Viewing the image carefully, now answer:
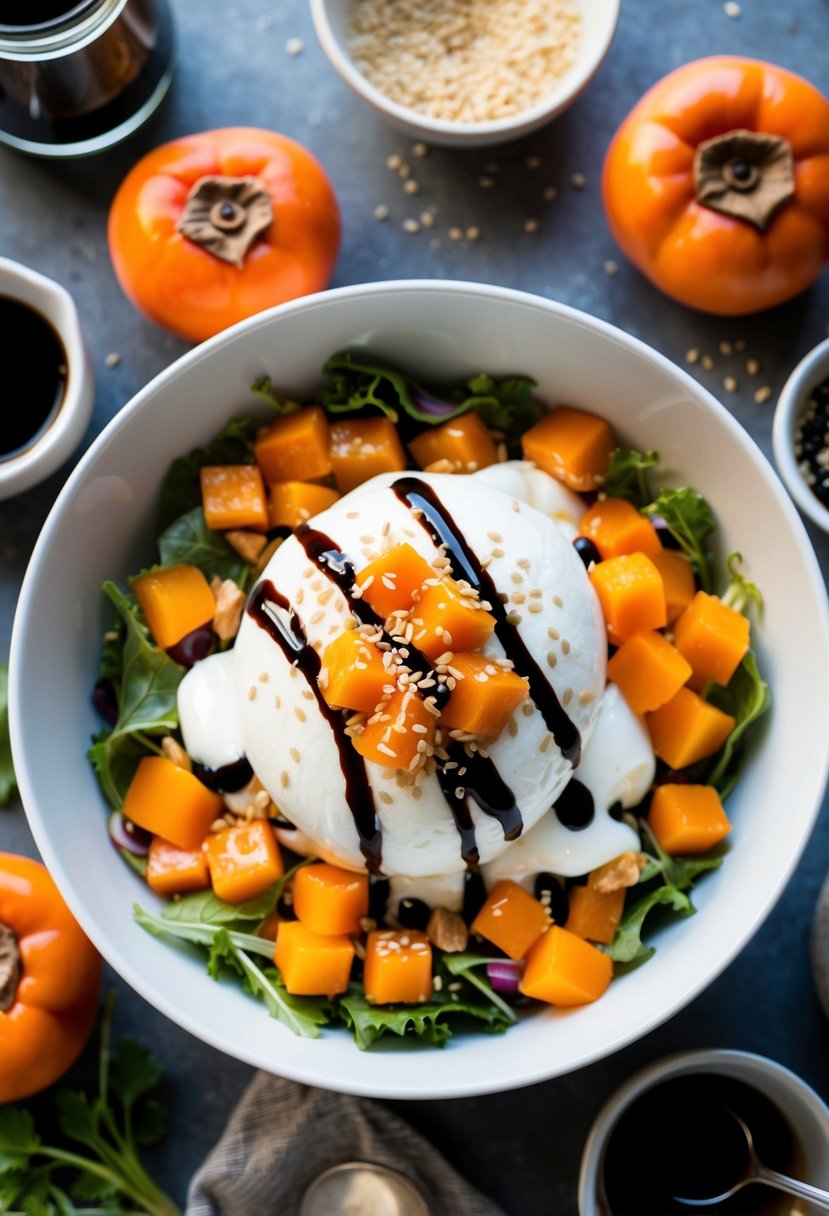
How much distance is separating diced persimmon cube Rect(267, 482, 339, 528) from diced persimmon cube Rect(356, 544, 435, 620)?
41 centimetres

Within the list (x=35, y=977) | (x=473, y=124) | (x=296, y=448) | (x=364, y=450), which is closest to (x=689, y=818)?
(x=364, y=450)

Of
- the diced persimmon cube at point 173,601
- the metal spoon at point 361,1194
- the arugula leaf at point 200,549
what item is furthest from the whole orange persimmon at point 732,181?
the metal spoon at point 361,1194

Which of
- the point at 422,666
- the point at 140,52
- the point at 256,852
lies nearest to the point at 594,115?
the point at 140,52

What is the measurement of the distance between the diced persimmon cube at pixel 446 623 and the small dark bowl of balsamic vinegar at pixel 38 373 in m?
1.05

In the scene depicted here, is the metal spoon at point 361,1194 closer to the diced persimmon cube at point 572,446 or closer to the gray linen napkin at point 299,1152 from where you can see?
the gray linen napkin at point 299,1152

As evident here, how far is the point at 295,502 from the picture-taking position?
2.54 metres

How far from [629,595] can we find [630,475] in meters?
0.34

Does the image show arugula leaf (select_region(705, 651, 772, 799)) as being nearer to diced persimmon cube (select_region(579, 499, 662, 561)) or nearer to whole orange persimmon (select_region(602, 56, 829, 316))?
diced persimmon cube (select_region(579, 499, 662, 561))

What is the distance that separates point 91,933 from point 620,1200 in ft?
4.47

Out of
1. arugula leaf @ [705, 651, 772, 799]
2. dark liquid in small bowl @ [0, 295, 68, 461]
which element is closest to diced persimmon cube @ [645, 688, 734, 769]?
arugula leaf @ [705, 651, 772, 799]

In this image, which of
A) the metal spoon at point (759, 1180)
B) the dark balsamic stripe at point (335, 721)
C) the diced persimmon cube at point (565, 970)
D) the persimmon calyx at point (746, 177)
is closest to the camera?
the dark balsamic stripe at point (335, 721)

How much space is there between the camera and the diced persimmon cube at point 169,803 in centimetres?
243

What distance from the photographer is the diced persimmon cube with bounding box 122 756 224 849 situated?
7.98 feet

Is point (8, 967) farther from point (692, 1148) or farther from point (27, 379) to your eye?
point (692, 1148)
